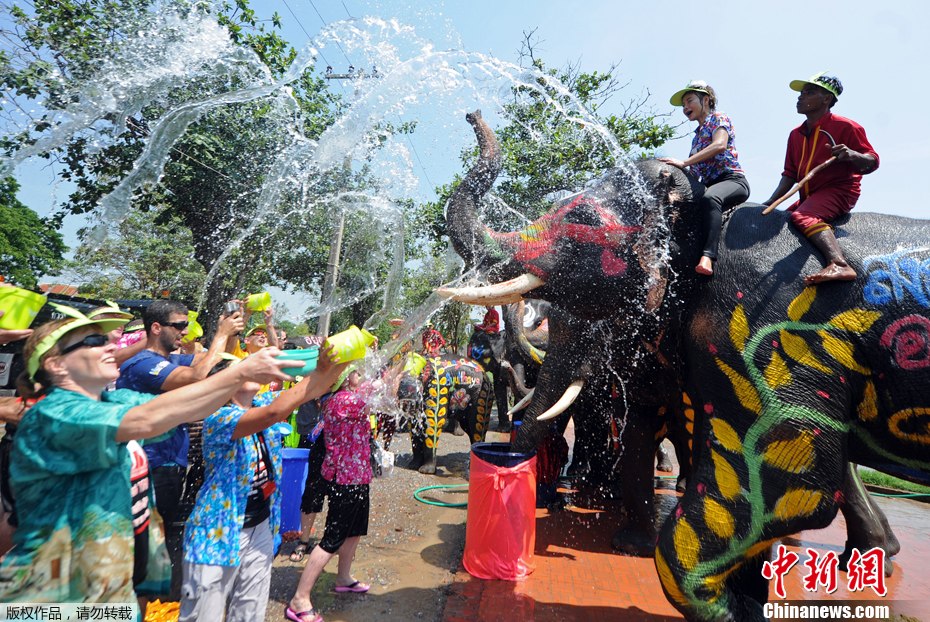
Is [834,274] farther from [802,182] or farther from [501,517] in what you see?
[501,517]

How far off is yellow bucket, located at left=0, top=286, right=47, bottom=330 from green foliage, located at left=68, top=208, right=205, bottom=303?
1992cm

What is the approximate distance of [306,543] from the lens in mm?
4430

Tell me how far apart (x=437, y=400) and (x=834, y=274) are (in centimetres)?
549

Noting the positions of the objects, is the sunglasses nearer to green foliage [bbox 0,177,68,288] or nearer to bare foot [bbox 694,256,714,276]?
A: bare foot [bbox 694,256,714,276]

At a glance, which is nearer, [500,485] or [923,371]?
[923,371]

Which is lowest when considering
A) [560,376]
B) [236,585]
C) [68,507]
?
[236,585]

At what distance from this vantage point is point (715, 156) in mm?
3580

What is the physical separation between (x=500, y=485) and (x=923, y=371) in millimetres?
2592

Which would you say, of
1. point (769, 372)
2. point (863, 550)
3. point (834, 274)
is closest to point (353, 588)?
point (769, 372)

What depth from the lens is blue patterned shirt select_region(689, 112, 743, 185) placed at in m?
3.56

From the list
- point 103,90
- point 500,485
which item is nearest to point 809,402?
point 500,485

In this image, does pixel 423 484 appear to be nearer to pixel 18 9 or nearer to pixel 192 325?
pixel 192 325

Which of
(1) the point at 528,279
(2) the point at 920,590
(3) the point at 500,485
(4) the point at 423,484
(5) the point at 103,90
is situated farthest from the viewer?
(4) the point at 423,484

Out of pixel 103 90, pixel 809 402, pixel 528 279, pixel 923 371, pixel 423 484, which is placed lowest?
pixel 423 484
